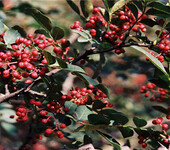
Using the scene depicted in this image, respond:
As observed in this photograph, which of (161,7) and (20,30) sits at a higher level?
(161,7)

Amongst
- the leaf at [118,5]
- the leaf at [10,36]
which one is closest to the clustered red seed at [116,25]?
the leaf at [118,5]

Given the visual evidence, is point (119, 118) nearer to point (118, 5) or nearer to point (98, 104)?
point (98, 104)

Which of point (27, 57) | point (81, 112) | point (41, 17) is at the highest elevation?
point (41, 17)

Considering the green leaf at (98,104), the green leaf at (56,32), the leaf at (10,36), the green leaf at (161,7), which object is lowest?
the green leaf at (98,104)

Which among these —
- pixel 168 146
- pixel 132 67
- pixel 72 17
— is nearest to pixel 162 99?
pixel 168 146

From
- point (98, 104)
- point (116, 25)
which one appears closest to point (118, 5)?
point (116, 25)

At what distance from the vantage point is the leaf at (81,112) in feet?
2.82

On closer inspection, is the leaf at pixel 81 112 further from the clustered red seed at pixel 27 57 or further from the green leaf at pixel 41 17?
the green leaf at pixel 41 17

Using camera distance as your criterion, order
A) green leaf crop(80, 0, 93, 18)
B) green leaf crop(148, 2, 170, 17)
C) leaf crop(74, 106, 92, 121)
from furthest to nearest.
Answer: green leaf crop(80, 0, 93, 18), leaf crop(74, 106, 92, 121), green leaf crop(148, 2, 170, 17)

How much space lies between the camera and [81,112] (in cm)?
87

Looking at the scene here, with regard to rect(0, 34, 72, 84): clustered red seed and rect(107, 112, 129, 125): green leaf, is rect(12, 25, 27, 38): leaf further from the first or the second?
rect(107, 112, 129, 125): green leaf

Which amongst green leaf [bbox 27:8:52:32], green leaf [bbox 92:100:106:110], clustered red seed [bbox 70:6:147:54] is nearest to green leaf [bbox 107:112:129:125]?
green leaf [bbox 92:100:106:110]

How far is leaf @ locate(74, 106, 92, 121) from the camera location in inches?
33.9


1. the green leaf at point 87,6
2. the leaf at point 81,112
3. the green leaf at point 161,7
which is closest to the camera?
the green leaf at point 161,7
